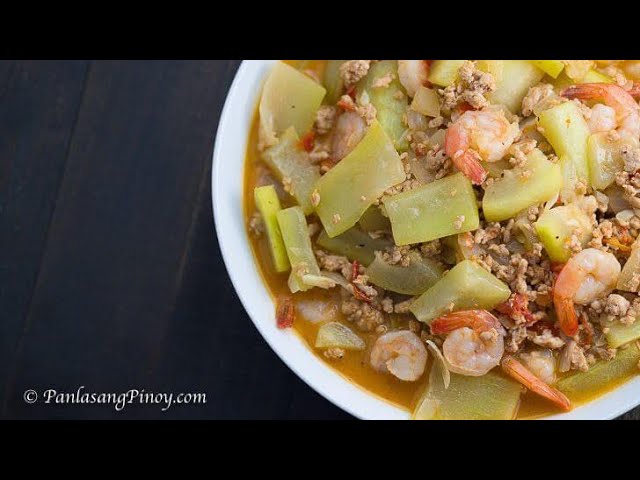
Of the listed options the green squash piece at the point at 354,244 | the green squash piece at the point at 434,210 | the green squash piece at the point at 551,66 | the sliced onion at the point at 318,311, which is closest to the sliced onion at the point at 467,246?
the green squash piece at the point at 434,210

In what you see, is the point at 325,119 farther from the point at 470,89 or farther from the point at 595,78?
the point at 595,78

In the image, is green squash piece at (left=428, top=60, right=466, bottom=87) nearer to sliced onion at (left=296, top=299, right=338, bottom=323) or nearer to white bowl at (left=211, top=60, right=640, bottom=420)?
white bowl at (left=211, top=60, right=640, bottom=420)

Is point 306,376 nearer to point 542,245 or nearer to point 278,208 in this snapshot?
point 278,208

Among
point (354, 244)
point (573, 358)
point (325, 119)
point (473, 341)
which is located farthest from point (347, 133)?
point (573, 358)

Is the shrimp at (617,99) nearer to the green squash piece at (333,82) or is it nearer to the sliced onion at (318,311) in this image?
the green squash piece at (333,82)

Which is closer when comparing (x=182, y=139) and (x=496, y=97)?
Answer: (x=496, y=97)
